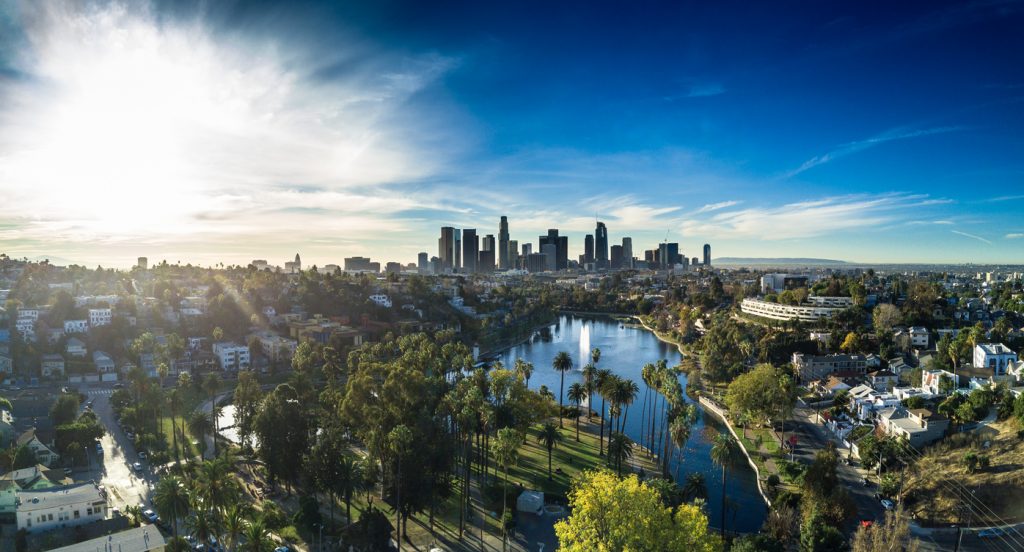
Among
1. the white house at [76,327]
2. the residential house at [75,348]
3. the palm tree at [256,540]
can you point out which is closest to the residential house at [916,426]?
the palm tree at [256,540]

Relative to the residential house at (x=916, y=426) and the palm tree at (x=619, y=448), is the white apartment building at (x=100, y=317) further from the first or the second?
the residential house at (x=916, y=426)

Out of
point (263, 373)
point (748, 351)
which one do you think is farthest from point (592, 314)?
point (263, 373)

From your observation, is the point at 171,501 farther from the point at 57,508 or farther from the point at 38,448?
the point at 38,448

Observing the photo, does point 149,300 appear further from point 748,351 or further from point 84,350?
point 748,351

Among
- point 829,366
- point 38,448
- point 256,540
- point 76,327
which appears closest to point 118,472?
point 38,448

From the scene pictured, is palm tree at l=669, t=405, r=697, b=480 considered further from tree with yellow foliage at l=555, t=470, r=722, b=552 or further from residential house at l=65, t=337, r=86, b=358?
residential house at l=65, t=337, r=86, b=358

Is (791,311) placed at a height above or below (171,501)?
above

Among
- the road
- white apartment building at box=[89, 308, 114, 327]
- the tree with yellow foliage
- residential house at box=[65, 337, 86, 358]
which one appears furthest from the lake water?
white apartment building at box=[89, 308, 114, 327]
